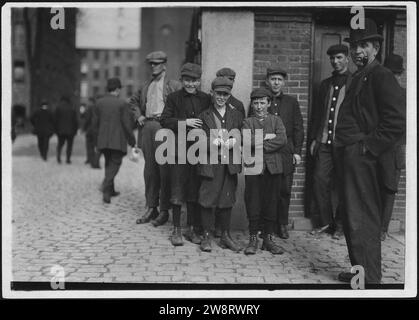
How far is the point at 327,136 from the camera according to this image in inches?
233

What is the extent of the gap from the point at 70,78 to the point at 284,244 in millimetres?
40264

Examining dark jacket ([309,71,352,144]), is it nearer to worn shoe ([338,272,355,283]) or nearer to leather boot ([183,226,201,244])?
leather boot ([183,226,201,244])

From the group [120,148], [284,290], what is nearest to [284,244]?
[284,290]

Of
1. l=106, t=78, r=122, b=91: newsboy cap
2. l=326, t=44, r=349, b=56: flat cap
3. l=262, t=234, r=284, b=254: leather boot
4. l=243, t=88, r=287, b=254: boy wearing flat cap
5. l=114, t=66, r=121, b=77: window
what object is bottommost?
l=262, t=234, r=284, b=254: leather boot

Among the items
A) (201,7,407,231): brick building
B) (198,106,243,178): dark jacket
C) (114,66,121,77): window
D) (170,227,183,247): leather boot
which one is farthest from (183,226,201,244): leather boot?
(114,66,121,77): window

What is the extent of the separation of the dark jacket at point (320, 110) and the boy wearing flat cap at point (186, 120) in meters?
1.38

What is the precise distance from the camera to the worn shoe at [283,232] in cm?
600

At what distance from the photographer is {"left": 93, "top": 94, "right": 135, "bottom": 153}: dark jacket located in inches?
322

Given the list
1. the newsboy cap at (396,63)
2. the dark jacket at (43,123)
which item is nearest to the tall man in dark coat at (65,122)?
the dark jacket at (43,123)

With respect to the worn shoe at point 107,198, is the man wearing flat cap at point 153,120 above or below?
above

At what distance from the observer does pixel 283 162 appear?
18.2ft

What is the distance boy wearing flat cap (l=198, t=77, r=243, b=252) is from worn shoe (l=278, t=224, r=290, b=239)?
848 mm

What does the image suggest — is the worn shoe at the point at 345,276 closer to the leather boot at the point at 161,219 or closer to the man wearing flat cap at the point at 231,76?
the man wearing flat cap at the point at 231,76
